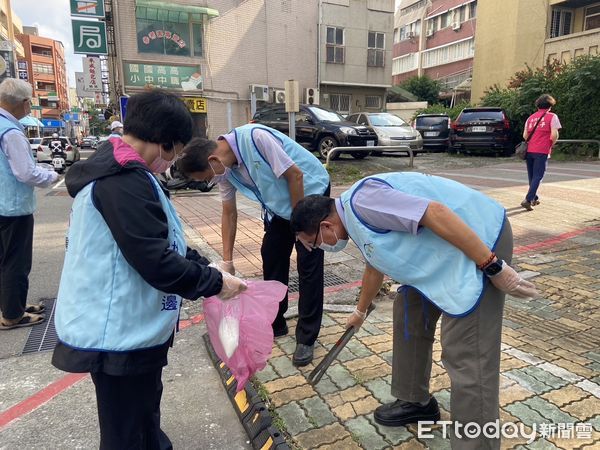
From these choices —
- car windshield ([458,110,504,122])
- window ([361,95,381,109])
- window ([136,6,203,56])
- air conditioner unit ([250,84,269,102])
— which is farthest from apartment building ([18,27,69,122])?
car windshield ([458,110,504,122])

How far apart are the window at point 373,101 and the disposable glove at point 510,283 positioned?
24.3 meters

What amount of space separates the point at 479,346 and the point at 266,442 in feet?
3.78

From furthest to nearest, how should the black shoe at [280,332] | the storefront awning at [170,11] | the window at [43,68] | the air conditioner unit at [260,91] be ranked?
1. the window at [43,68]
2. the air conditioner unit at [260,91]
3. the storefront awning at [170,11]
4. the black shoe at [280,332]

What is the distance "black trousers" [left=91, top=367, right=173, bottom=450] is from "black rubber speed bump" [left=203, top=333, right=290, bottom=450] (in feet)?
2.28

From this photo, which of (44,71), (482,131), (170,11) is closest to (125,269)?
(482,131)

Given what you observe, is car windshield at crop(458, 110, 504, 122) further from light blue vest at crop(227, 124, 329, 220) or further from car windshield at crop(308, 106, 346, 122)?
light blue vest at crop(227, 124, 329, 220)

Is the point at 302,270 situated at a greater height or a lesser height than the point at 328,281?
greater

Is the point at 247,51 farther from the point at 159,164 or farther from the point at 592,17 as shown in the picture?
the point at 159,164

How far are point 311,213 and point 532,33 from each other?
26746 mm

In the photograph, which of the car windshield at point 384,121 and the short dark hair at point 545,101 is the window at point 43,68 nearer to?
the car windshield at point 384,121

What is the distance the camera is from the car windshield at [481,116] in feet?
46.1

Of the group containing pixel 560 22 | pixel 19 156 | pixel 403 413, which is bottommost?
pixel 403 413

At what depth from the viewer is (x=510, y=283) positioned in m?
1.70

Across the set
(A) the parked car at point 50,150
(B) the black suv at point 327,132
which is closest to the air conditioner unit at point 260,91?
(A) the parked car at point 50,150
